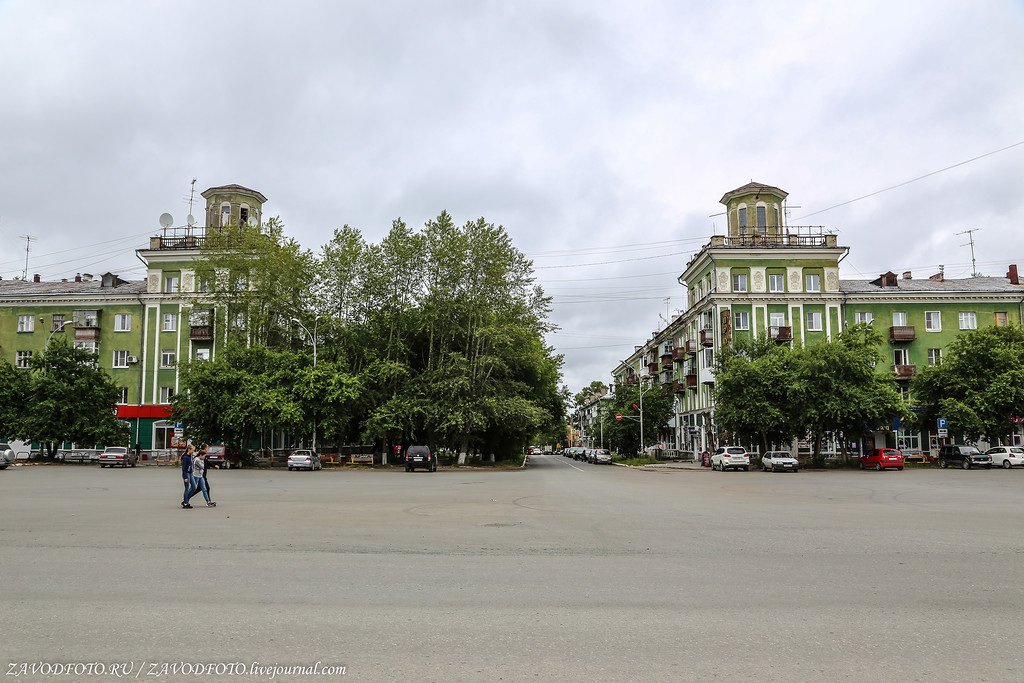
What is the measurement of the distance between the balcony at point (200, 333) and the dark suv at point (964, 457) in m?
56.8

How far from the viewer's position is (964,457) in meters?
47.4

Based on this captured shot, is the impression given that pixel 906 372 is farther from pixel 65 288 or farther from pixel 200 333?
pixel 65 288

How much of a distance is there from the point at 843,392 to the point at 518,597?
45.0 meters

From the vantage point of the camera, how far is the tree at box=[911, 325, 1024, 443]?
4825 cm

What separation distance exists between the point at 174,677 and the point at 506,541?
7082mm

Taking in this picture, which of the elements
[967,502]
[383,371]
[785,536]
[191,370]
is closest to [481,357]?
[383,371]

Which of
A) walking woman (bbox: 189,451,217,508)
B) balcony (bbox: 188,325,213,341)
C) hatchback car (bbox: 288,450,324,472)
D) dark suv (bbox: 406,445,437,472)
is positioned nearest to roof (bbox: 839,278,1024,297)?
dark suv (bbox: 406,445,437,472)

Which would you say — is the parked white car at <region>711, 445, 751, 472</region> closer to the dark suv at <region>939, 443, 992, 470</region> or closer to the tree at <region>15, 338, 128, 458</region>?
the dark suv at <region>939, 443, 992, 470</region>

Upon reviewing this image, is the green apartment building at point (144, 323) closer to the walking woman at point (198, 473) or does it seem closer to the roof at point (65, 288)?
the roof at point (65, 288)

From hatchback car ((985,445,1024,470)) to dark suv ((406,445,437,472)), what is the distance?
35832 millimetres

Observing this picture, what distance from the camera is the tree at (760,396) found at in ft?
160

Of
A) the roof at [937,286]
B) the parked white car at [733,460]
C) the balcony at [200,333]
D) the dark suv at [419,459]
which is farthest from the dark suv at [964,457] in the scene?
the balcony at [200,333]

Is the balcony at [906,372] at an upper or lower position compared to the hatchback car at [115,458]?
upper

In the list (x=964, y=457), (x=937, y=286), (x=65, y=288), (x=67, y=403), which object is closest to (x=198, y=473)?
(x=67, y=403)
